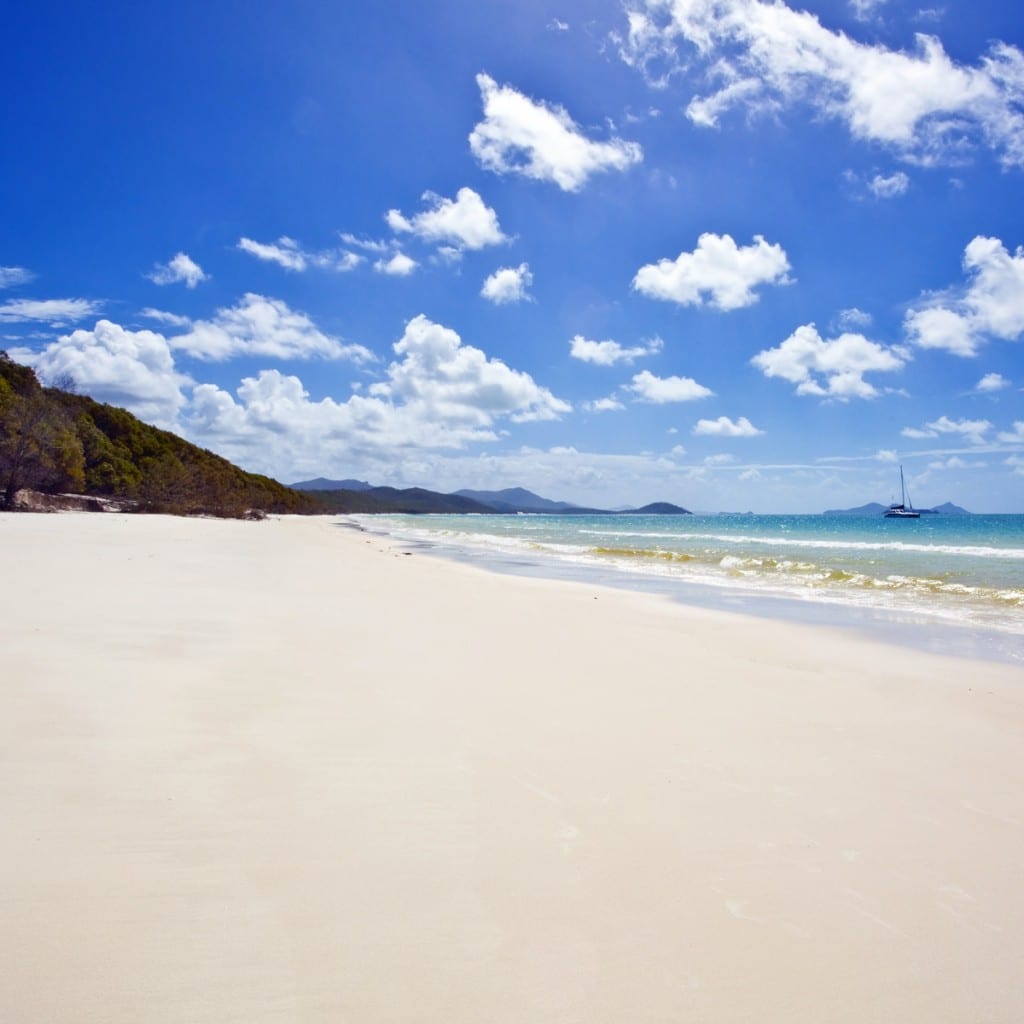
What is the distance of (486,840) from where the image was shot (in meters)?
3.03

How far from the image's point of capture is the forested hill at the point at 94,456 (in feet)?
106

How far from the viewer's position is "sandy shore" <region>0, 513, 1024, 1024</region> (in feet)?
6.98

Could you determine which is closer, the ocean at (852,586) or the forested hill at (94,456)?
the ocean at (852,586)

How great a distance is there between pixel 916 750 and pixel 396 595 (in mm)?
8139

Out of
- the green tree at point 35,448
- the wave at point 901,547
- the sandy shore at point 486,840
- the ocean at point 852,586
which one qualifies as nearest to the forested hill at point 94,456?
the green tree at point 35,448

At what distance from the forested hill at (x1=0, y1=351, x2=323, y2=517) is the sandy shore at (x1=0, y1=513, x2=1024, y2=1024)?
104 feet

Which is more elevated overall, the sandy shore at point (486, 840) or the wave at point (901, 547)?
the wave at point (901, 547)

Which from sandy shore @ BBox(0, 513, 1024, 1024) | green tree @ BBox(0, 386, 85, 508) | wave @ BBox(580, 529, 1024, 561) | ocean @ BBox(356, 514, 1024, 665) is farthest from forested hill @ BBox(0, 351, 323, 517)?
wave @ BBox(580, 529, 1024, 561)

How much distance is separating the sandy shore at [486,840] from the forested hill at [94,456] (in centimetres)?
3173

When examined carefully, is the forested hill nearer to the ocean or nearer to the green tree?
the green tree

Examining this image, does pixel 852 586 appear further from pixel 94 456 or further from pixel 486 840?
pixel 94 456

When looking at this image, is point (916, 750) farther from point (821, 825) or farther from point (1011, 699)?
point (1011, 699)

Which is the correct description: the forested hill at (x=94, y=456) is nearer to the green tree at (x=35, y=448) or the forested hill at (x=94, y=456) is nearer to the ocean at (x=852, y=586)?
the green tree at (x=35, y=448)

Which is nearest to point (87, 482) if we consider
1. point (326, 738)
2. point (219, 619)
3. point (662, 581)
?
point (662, 581)
